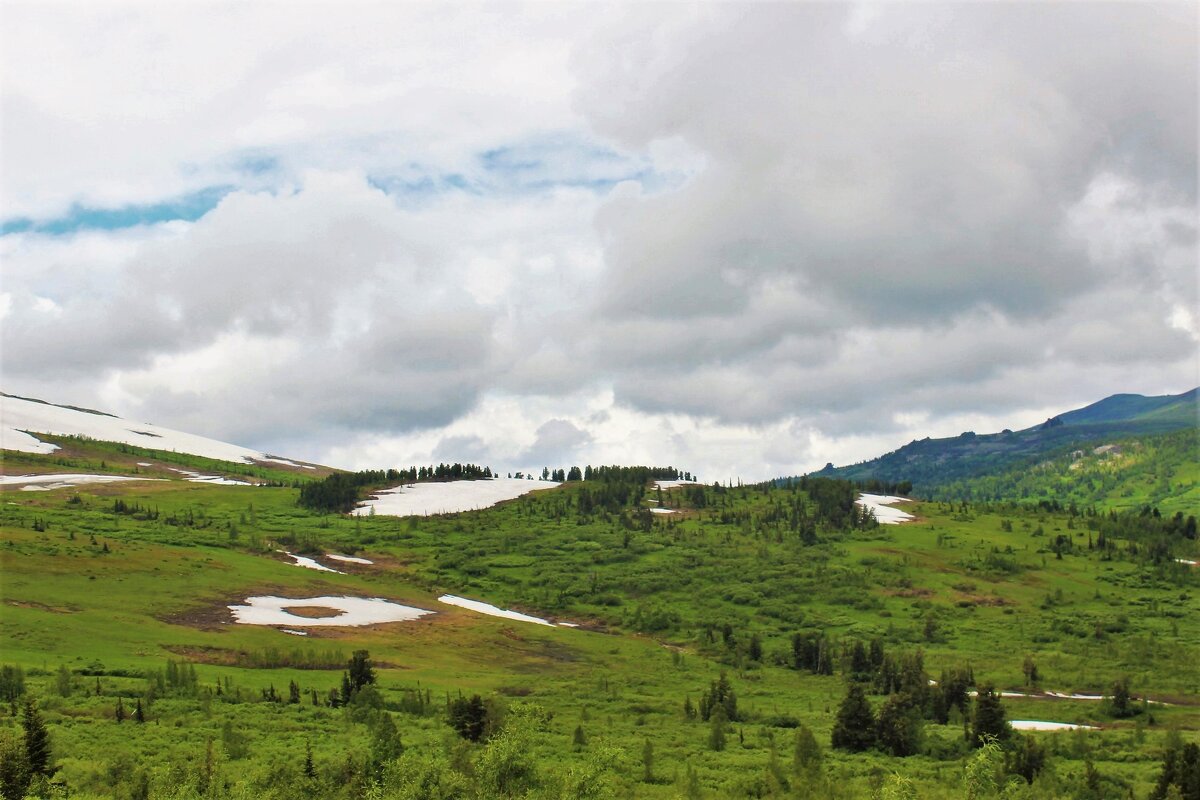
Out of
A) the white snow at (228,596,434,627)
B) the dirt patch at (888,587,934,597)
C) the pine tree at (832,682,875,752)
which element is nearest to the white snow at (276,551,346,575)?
the white snow at (228,596,434,627)

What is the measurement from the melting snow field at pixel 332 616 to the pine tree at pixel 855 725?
75285 millimetres

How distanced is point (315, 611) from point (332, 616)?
3.80 meters

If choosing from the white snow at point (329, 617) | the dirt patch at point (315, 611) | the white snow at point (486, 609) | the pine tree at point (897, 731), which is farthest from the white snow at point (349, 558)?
the pine tree at point (897, 731)

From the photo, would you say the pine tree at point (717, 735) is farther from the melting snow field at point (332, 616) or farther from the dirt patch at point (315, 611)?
the dirt patch at point (315, 611)

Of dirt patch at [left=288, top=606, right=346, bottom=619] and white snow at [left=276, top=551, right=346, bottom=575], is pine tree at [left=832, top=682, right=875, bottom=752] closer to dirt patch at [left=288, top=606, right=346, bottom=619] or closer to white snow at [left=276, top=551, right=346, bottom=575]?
dirt patch at [left=288, top=606, right=346, bottom=619]

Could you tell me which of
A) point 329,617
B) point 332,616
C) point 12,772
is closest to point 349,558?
point 332,616

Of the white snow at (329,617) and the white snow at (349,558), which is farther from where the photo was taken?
the white snow at (349,558)

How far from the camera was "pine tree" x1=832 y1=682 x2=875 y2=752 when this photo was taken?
74562 millimetres

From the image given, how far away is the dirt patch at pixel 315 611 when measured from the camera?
132 m

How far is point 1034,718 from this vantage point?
8762 centimetres

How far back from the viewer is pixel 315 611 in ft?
441

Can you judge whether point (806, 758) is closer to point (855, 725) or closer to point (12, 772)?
point (855, 725)

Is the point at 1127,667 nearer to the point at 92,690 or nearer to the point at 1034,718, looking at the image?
the point at 1034,718

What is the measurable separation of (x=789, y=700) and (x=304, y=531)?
12878 centimetres
